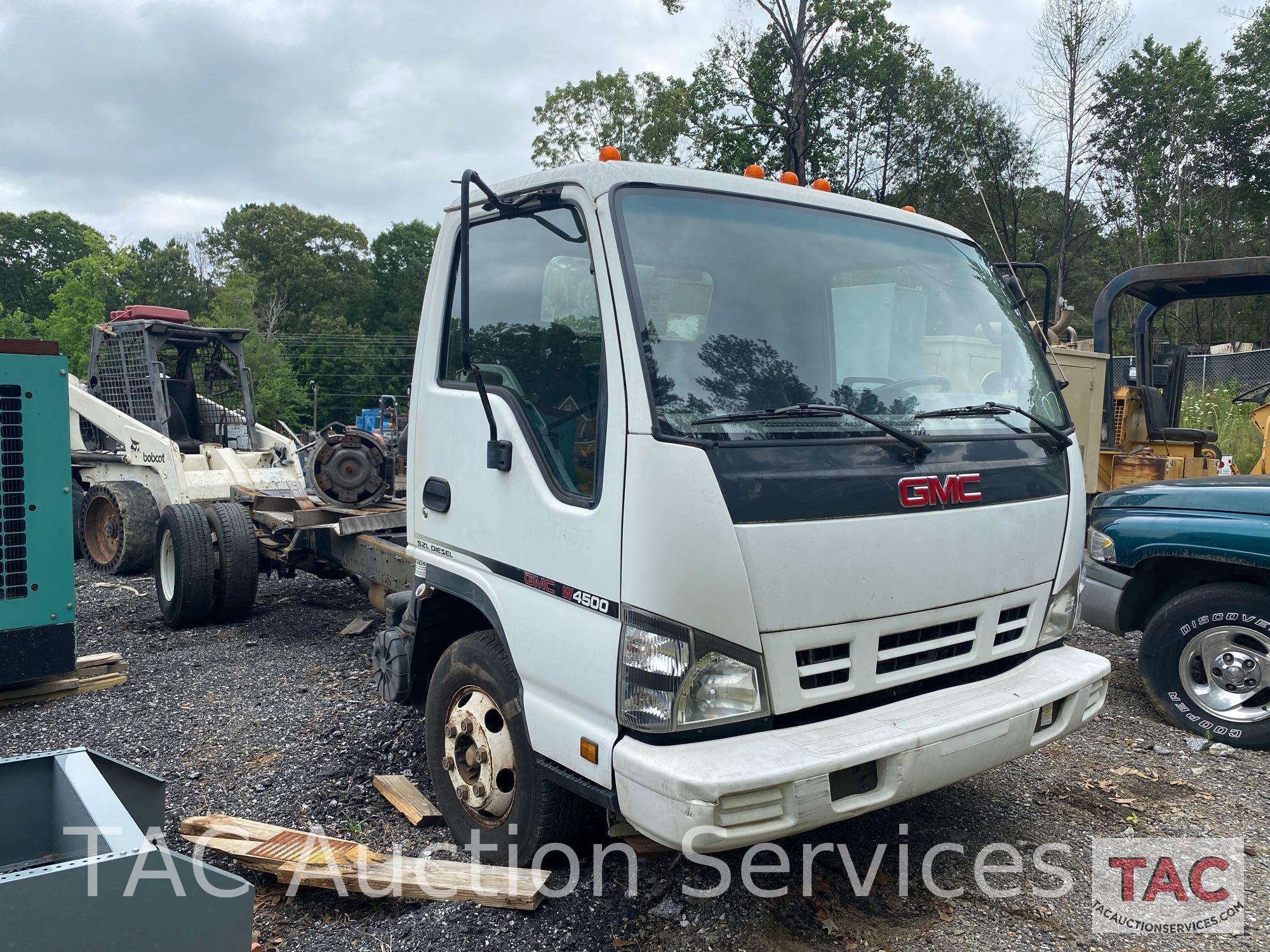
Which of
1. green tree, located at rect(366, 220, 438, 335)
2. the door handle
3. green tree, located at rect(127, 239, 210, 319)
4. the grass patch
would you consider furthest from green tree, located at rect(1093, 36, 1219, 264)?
green tree, located at rect(127, 239, 210, 319)

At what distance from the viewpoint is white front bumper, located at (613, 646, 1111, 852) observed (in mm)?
2432

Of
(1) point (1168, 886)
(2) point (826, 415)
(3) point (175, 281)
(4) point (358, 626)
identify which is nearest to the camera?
(2) point (826, 415)

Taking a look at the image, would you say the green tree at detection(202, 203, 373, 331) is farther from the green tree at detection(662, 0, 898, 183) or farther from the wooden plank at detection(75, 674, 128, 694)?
the wooden plank at detection(75, 674, 128, 694)

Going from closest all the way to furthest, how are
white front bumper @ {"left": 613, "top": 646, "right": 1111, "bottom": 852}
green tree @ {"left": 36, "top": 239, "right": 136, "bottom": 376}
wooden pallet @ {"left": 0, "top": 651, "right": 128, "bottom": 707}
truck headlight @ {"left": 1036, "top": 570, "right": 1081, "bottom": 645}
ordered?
white front bumper @ {"left": 613, "top": 646, "right": 1111, "bottom": 852} < truck headlight @ {"left": 1036, "top": 570, "right": 1081, "bottom": 645} < wooden pallet @ {"left": 0, "top": 651, "right": 128, "bottom": 707} < green tree @ {"left": 36, "top": 239, "right": 136, "bottom": 376}

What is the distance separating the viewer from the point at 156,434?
9.67m

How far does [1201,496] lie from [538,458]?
3.91 m

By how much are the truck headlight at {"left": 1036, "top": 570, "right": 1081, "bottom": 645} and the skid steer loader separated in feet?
24.5

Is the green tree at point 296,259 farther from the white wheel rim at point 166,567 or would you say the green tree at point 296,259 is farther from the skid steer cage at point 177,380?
the white wheel rim at point 166,567

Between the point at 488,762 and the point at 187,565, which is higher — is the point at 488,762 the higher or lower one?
the lower one

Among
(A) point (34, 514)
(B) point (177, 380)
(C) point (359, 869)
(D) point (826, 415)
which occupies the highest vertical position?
(B) point (177, 380)

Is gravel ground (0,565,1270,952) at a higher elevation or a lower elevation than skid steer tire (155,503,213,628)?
lower

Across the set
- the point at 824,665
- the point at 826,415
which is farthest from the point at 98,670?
the point at 826,415

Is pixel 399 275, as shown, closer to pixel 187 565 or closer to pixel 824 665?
pixel 187 565

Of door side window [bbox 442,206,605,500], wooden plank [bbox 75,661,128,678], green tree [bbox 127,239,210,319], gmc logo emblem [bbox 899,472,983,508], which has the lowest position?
→ wooden plank [bbox 75,661,128,678]
